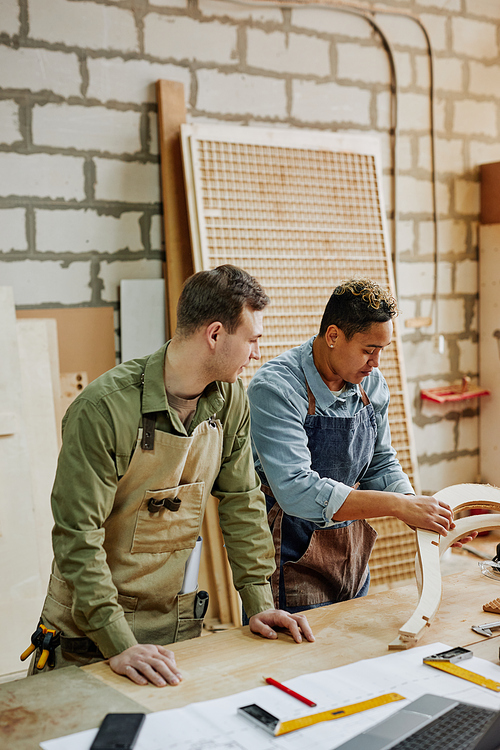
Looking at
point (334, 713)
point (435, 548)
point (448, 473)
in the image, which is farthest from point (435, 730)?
point (448, 473)

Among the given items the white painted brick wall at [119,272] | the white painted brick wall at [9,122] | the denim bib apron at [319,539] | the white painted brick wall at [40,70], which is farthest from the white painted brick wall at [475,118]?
the denim bib apron at [319,539]

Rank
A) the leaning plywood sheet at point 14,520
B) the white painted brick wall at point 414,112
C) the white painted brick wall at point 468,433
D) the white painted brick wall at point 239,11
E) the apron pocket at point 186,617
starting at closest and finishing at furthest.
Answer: the apron pocket at point 186,617, the leaning plywood sheet at point 14,520, the white painted brick wall at point 239,11, the white painted brick wall at point 414,112, the white painted brick wall at point 468,433

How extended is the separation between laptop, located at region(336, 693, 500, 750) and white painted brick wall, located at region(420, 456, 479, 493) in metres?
3.04

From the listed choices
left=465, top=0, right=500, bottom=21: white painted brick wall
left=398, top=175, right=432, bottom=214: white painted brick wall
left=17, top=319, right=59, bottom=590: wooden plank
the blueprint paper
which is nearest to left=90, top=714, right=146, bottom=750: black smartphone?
the blueprint paper

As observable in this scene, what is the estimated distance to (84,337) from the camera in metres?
3.28

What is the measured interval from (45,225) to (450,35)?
2.73m

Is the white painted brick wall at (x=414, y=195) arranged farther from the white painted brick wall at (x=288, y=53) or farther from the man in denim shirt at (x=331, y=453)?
the man in denim shirt at (x=331, y=453)

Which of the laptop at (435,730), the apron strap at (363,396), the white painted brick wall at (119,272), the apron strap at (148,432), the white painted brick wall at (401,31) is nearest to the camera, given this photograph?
the laptop at (435,730)

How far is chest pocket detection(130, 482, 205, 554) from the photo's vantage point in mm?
1749

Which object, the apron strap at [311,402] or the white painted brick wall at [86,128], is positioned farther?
the white painted brick wall at [86,128]

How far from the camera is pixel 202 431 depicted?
179 cm

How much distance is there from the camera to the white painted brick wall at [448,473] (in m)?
4.33

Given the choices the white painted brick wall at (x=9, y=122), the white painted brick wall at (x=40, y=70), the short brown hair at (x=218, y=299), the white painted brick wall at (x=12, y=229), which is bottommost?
the short brown hair at (x=218, y=299)

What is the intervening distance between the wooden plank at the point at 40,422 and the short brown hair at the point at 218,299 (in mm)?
1483
